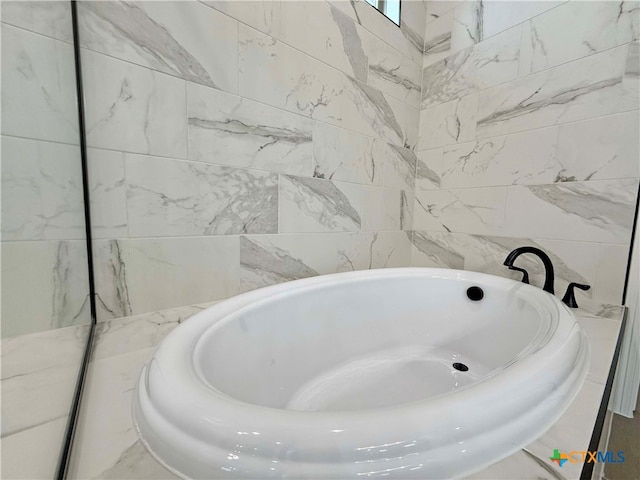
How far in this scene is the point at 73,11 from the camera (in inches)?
26.5

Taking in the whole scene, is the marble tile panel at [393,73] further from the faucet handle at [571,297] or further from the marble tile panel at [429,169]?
the faucet handle at [571,297]

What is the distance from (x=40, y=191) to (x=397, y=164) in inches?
55.2

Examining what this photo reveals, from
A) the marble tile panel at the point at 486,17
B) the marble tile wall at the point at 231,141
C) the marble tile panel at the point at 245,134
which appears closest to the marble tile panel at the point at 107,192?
the marble tile wall at the point at 231,141

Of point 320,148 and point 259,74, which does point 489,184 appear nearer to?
point 320,148

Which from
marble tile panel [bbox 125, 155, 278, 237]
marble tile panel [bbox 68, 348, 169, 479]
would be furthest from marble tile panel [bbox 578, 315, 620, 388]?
marble tile panel [bbox 125, 155, 278, 237]

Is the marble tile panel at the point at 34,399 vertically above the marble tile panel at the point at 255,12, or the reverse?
the marble tile panel at the point at 255,12

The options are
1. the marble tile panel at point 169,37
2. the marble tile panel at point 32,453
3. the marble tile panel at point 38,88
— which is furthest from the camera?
the marble tile panel at point 169,37

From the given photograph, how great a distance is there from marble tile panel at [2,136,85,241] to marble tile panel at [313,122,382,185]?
0.77 meters

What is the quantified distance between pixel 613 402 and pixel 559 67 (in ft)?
4.12

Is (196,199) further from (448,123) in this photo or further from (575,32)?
(575,32)

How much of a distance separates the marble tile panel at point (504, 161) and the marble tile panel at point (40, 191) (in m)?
1.52

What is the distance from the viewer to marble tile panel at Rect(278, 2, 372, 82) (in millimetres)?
1024

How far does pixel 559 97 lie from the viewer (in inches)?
42.8

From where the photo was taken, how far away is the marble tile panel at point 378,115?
125 centimetres
